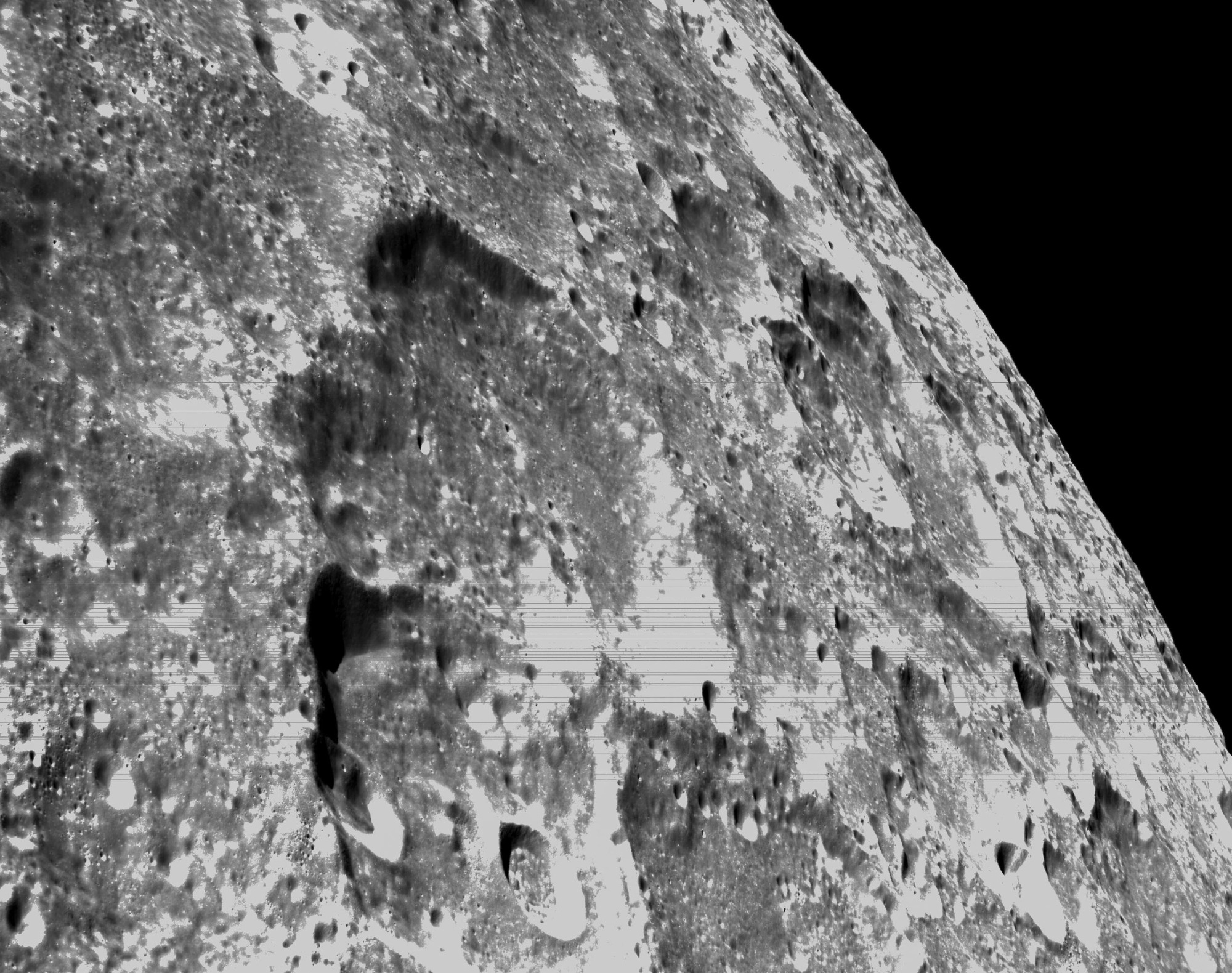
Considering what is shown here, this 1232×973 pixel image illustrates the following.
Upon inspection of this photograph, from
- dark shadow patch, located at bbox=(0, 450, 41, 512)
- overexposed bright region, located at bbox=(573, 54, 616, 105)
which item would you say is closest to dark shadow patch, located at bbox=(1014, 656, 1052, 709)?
overexposed bright region, located at bbox=(573, 54, 616, 105)

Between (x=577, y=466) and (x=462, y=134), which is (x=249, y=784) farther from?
(x=462, y=134)

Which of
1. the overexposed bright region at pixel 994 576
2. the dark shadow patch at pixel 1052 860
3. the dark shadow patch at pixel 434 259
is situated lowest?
the dark shadow patch at pixel 1052 860

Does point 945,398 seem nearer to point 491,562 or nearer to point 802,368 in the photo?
point 802,368

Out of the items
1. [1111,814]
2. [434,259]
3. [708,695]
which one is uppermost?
[434,259]

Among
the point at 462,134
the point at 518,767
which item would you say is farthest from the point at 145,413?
the point at 462,134

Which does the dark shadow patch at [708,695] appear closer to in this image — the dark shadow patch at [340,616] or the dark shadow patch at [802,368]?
the dark shadow patch at [340,616]

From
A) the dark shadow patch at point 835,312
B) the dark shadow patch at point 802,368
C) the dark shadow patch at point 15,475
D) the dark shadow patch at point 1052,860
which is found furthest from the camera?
the dark shadow patch at point 835,312

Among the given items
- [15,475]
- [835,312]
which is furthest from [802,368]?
[15,475]

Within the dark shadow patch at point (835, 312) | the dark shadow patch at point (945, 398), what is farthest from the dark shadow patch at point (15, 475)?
the dark shadow patch at point (945, 398)
